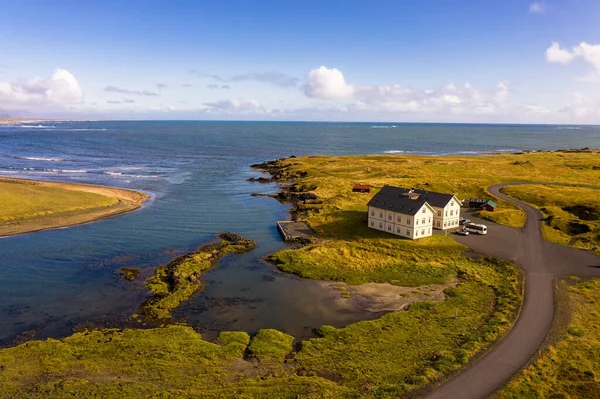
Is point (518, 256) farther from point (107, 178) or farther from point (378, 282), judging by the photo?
point (107, 178)

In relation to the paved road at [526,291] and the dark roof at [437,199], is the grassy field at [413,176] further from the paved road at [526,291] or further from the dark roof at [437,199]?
the dark roof at [437,199]

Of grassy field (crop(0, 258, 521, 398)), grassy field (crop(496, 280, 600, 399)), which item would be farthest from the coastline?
grassy field (crop(496, 280, 600, 399))

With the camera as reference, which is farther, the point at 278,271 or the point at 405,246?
the point at 405,246

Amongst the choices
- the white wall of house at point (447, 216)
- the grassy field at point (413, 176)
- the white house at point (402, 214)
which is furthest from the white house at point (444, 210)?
the grassy field at point (413, 176)

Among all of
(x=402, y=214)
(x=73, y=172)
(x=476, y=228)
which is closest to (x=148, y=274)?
(x=402, y=214)

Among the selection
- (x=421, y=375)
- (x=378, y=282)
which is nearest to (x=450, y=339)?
(x=421, y=375)

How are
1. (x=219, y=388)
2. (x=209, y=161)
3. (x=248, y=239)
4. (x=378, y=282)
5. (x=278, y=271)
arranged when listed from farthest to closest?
1. (x=209, y=161)
2. (x=248, y=239)
3. (x=278, y=271)
4. (x=378, y=282)
5. (x=219, y=388)

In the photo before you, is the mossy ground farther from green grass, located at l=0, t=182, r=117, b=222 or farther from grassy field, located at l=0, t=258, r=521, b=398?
green grass, located at l=0, t=182, r=117, b=222
